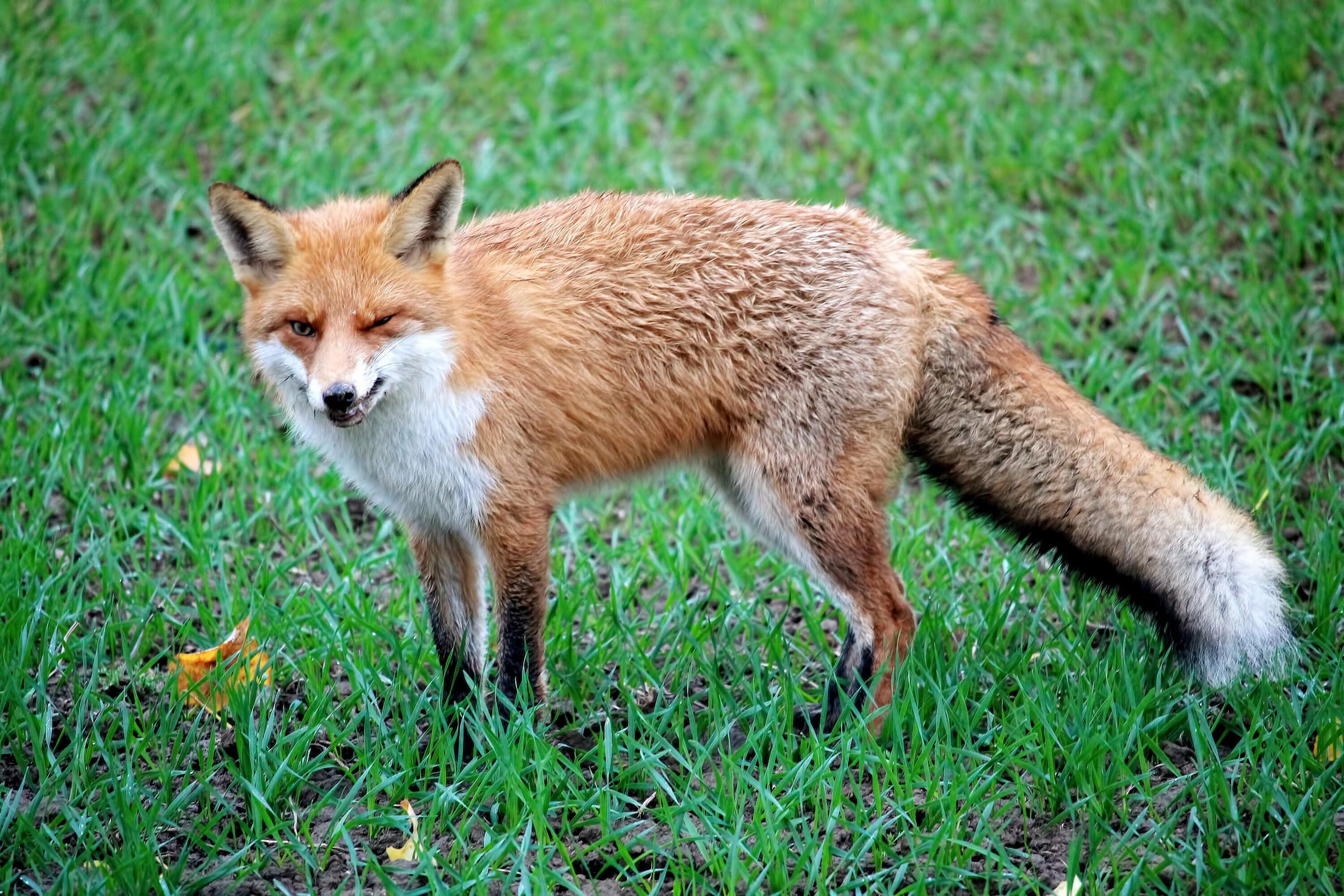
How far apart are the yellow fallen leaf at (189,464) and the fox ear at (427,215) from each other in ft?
6.51

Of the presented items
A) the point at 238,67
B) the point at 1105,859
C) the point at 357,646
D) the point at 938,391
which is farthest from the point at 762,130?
the point at 1105,859

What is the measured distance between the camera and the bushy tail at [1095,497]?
11.0 feet

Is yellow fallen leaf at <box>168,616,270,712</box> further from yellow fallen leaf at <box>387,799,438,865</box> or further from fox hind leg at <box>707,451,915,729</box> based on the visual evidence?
fox hind leg at <box>707,451,915,729</box>

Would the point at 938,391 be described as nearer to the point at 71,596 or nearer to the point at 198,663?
the point at 198,663

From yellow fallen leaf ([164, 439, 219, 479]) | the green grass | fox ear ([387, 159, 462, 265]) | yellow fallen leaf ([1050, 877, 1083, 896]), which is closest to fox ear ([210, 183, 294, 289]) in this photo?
fox ear ([387, 159, 462, 265])

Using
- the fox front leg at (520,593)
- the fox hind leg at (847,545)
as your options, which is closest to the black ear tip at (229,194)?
the fox front leg at (520,593)

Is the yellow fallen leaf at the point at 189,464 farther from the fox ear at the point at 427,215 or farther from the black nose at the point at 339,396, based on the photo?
the black nose at the point at 339,396

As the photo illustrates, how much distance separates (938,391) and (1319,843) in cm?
159

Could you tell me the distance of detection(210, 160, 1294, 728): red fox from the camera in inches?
130

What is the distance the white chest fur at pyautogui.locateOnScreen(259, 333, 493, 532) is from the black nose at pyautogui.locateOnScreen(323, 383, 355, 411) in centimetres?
25

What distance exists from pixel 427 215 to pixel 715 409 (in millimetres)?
1043

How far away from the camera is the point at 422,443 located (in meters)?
3.32

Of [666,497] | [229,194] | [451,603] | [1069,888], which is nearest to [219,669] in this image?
[451,603]

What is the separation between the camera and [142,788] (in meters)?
3.21
